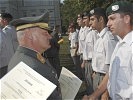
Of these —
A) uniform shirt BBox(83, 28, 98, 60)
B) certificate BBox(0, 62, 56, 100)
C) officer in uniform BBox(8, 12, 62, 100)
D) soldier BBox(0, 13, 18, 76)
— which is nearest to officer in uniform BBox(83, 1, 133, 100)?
officer in uniform BBox(8, 12, 62, 100)

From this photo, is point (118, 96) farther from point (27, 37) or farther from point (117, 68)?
point (27, 37)

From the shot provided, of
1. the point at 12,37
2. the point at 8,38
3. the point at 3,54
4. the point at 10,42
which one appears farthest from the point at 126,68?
the point at 12,37

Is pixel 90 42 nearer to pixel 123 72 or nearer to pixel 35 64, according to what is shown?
pixel 123 72

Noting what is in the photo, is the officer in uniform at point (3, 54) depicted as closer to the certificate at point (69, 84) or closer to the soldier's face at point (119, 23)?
the certificate at point (69, 84)

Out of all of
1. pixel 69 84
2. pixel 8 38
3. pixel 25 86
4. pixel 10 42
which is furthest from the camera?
pixel 8 38

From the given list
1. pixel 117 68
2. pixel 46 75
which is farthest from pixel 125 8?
pixel 46 75

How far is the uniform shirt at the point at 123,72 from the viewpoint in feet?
9.70

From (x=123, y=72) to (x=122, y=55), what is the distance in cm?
15

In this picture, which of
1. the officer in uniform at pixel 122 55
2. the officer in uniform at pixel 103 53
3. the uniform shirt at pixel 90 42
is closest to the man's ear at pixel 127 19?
the officer in uniform at pixel 122 55

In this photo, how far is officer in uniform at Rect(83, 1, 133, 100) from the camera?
9.72 feet

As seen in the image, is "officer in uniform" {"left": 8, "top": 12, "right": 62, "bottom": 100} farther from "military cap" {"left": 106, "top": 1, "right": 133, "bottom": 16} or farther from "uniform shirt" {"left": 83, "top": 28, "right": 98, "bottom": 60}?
"uniform shirt" {"left": 83, "top": 28, "right": 98, "bottom": 60}

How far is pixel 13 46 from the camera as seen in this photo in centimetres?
788

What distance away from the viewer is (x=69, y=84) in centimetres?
329

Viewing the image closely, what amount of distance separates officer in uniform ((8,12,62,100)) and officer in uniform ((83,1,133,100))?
1.64 feet
